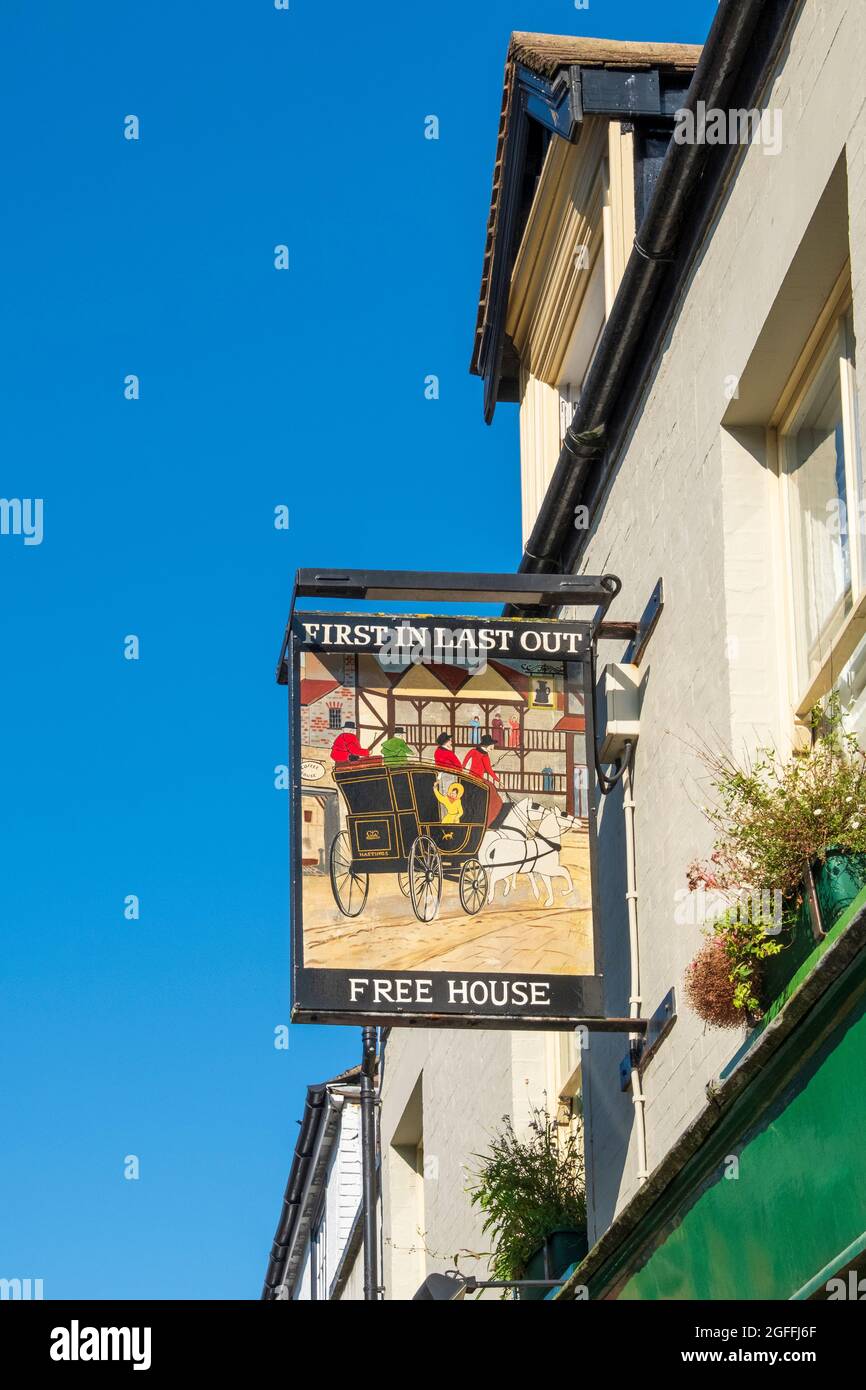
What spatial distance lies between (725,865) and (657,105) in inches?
228

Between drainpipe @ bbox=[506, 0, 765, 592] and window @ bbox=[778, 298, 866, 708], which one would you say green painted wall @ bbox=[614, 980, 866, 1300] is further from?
drainpipe @ bbox=[506, 0, 765, 592]

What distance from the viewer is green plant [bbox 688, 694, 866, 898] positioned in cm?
796

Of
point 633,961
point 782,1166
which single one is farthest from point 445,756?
point 782,1166

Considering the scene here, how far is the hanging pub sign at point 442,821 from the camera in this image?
33.3ft

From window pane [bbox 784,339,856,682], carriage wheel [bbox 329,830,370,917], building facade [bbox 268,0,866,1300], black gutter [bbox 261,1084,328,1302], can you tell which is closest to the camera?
building facade [bbox 268,0,866,1300]

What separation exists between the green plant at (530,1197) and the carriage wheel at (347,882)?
363cm

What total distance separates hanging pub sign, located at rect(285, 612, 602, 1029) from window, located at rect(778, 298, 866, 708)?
5.34 feet

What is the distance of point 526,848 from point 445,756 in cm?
62

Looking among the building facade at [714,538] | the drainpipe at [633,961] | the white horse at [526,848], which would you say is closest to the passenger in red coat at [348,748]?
the building facade at [714,538]

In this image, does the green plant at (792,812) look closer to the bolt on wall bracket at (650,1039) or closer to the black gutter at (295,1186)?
the bolt on wall bracket at (650,1039)

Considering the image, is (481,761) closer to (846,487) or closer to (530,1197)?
(846,487)

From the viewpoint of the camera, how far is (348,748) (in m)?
10.6

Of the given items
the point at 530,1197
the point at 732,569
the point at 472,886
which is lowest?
the point at 530,1197

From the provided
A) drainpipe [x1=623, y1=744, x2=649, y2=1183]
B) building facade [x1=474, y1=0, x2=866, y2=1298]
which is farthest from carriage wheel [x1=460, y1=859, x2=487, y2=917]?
drainpipe [x1=623, y1=744, x2=649, y2=1183]
